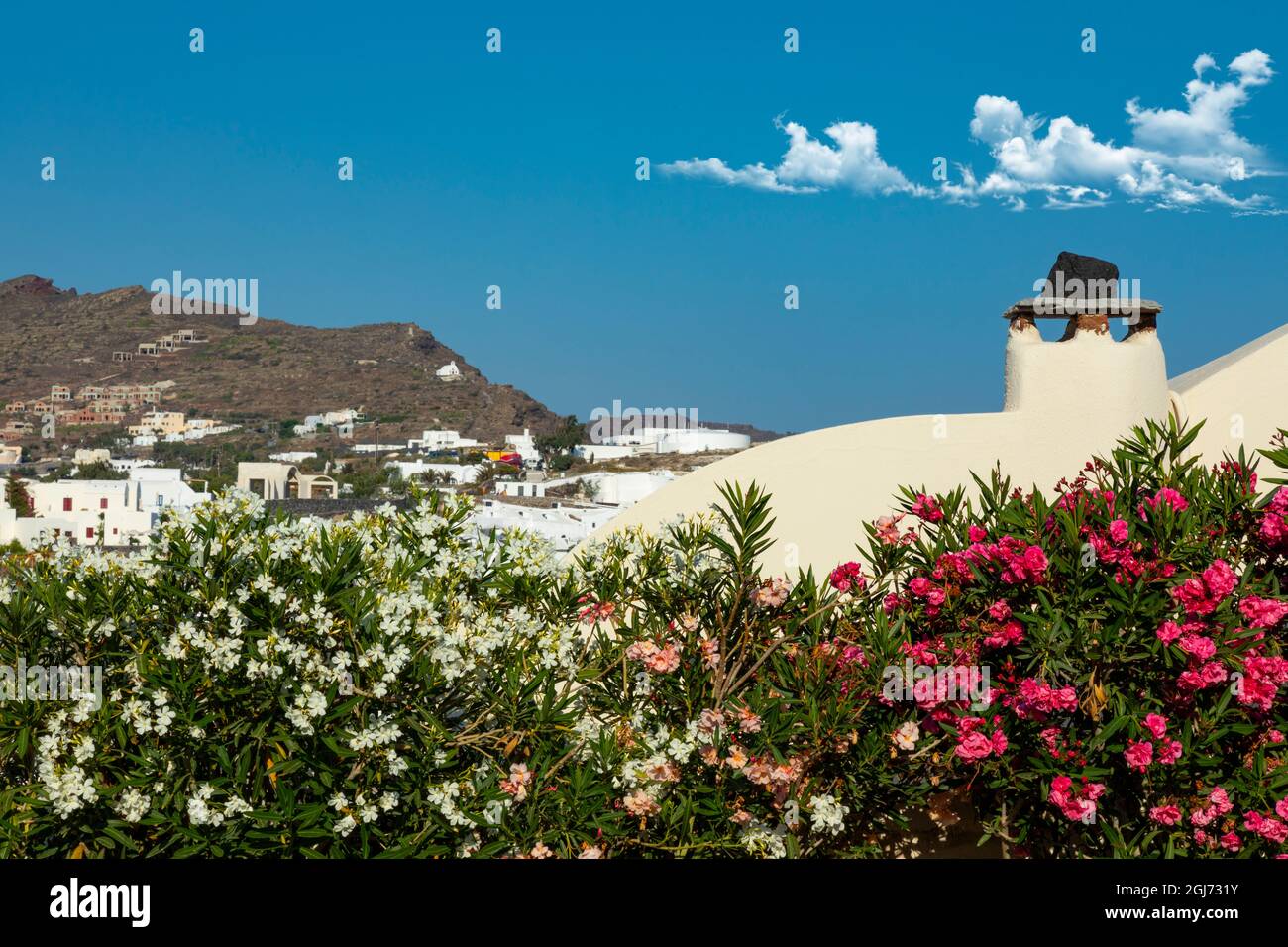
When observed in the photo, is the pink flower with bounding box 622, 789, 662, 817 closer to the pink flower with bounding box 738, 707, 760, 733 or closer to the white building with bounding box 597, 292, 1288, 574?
the pink flower with bounding box 738, 707, 760, 733

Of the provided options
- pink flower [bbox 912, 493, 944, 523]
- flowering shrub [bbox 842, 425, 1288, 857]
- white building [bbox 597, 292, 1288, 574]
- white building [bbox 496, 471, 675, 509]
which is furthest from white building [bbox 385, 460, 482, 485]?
flowering shrub [bbox 842, 425, 1288, 857]

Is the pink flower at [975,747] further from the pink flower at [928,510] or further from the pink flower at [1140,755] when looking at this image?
the pink flower at [928,510]

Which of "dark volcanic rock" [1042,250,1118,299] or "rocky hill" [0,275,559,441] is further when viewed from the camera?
"rocky hill" [0,275,559,441]

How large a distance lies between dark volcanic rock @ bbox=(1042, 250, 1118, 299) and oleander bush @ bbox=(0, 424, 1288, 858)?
171 inches

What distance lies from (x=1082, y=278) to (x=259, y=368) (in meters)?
137

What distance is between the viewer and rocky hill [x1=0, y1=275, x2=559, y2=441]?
4754 inches

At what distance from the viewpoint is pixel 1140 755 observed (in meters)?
4.05

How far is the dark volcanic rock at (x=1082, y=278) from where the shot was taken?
875 centimetres

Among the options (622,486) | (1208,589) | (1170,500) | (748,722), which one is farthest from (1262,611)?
(622,486)

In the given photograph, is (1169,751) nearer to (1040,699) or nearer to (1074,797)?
(1074,797)

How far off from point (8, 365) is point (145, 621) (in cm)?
15937

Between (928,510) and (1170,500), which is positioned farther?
(928,510)

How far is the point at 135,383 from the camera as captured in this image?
5305 inches
